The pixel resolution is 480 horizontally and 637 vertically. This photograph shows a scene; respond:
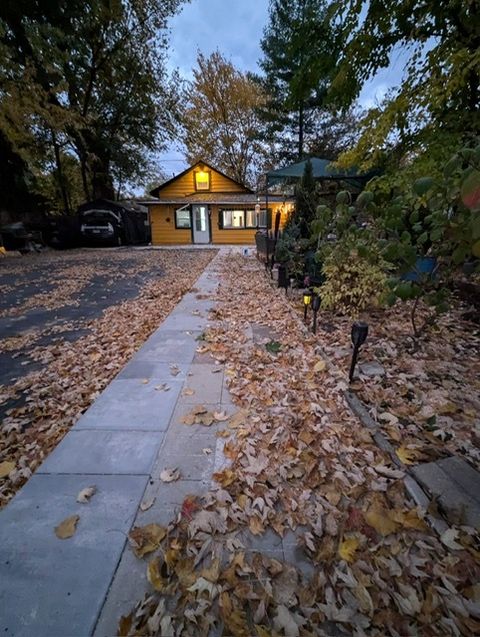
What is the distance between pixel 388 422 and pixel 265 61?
23930 millimetres

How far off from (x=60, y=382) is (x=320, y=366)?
2605 mm

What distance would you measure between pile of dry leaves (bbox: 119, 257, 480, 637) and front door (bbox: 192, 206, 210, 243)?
716 inches

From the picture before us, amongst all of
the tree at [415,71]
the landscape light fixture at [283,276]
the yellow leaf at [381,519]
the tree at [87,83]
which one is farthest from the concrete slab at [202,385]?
the tree at [87,83]

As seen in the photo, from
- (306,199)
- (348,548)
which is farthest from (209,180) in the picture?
(348,548)

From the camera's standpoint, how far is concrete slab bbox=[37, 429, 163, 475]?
1799mm

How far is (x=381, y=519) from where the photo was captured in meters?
1.45

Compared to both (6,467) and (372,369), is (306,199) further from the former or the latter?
(6,467)

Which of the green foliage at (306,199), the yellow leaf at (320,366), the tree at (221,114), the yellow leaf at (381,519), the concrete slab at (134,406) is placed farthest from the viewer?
the tree at (221,114)

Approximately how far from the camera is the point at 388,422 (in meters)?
2.13

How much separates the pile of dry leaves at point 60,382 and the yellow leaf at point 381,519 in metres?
2.00

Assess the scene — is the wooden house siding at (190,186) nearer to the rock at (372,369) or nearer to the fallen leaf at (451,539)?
the rock at (372,369)

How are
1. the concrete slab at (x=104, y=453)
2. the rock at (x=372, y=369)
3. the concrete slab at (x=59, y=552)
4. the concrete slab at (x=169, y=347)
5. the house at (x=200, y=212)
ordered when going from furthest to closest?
the house at (x=200, y=212)
the concrete slab at (x=169, y=347)
the rock at (x=372, y=369)
the concrete slab at (x=104, y=453)
the concrete slab at (x=59, y=552)

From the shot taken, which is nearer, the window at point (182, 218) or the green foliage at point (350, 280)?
the green foliage at point (350, 280)

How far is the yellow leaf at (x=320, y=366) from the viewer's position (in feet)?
9.56
